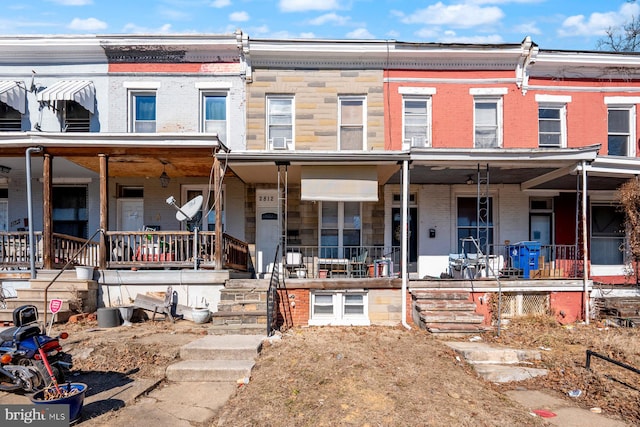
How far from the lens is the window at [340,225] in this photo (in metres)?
12.8

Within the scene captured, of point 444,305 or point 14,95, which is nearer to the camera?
point 444,305

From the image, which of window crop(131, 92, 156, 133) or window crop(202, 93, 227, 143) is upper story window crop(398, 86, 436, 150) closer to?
window crop(202, 93, 227, 143)

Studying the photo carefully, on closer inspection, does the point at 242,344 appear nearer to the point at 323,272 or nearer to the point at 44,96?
the point at 323,272

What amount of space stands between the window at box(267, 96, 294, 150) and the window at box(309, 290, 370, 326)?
4.82 m

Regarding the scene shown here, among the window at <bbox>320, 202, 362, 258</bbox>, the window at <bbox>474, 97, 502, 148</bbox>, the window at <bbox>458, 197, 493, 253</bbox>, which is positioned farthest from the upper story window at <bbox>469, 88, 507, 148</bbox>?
the window at <bbox>320, 202, 362, 258</bbox>

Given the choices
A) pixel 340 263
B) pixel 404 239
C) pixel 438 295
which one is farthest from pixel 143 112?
pixel 438 295

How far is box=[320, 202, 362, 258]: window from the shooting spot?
42.1ft

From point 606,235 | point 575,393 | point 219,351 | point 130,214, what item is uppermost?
point 130,214

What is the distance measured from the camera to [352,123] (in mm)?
12945

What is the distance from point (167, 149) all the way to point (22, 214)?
6435 millimetres

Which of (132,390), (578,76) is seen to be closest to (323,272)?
(132,390)

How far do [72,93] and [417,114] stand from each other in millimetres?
9905

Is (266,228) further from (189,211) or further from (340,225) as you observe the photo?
Result: (189,211)

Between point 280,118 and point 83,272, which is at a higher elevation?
point 280,118
